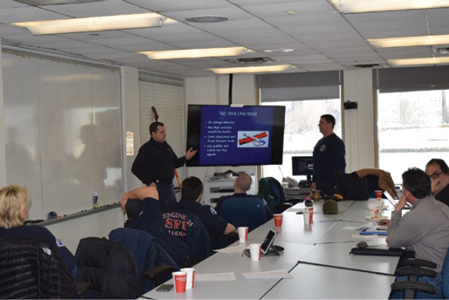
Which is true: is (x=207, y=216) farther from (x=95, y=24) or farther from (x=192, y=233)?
(x=95, y=24)

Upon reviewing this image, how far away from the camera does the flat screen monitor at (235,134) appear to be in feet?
30.6

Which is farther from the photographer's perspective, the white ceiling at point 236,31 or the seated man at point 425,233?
the white ceiling at point 236,31

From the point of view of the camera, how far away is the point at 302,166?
34.0ft

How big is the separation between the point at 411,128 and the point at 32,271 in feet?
28.3

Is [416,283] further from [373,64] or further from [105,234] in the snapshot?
[373,64]

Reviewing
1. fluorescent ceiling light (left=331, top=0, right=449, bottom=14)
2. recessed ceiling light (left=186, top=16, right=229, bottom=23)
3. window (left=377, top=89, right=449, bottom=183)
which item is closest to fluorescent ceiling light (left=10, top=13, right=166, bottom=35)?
recessed ceiling light (left=186, top=16, right=229, bottom=23)

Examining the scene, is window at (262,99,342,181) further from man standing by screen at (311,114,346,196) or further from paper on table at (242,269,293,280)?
paper on table at (242,269,293,280)

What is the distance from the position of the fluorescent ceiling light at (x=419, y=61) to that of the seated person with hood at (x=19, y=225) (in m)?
6.88

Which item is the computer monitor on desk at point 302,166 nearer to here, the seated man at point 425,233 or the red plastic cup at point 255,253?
the seated man at point 425,233

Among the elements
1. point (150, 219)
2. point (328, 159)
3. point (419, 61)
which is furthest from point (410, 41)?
point (150, 219)

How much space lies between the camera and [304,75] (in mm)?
11094

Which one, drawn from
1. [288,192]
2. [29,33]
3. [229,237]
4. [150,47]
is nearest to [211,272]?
[229,237]

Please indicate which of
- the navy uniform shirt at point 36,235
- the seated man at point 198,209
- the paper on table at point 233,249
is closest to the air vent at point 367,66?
the seated man at point 198,209

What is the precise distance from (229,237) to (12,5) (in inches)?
102
